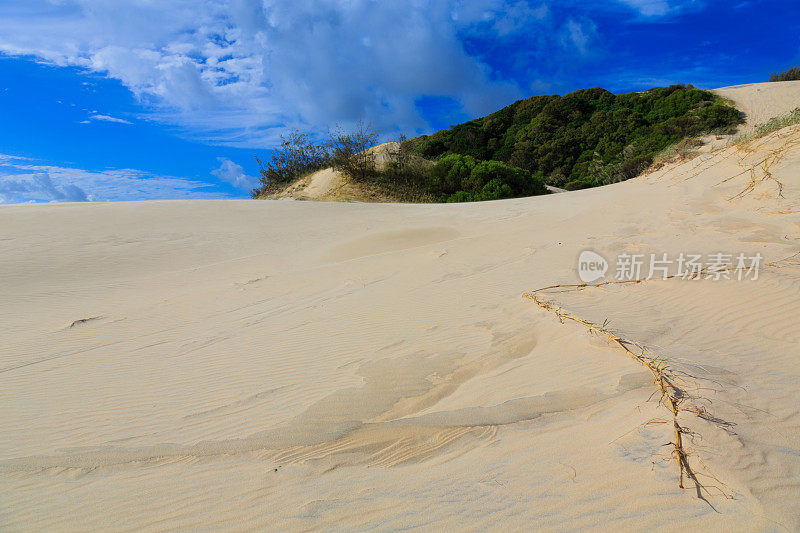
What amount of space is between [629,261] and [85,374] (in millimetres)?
6769

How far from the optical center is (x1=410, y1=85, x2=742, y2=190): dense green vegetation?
2868 cm

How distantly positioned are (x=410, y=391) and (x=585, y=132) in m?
35.8

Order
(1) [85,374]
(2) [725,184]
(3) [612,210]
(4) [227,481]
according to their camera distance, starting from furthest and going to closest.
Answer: (3) [612,210] → (2) [725,184] → (1) [85,374] → (4) [227,481]

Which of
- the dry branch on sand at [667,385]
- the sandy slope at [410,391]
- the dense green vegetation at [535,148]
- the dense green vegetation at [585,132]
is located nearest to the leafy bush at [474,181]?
the dense green vegetation at [535,148]

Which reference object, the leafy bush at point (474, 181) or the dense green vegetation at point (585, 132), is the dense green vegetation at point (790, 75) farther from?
the leafy bush at point (474, 181)

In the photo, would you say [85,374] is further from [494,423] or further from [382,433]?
[494,423]

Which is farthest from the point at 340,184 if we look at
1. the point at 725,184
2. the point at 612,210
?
the point at 725,184

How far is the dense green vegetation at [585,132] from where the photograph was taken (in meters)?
28.7

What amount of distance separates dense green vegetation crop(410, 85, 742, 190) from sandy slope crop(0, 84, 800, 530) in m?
21.7

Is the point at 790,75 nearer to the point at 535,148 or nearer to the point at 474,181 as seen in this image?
the point at 535,148

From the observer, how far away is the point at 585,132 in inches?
1325

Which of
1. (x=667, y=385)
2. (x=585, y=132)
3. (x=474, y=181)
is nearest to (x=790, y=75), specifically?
(x=585, y=132)

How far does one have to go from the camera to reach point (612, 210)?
9.59 meters

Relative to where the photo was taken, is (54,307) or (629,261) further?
(54,307)
